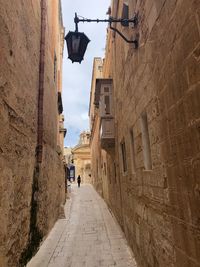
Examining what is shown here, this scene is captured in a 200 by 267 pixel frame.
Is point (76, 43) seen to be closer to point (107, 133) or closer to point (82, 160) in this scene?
point (107, 133)

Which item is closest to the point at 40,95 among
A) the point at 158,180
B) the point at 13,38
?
the point at 13,38

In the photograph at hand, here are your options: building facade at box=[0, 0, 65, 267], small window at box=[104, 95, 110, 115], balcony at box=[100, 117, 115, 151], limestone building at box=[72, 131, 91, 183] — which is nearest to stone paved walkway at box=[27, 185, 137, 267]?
building facade at box=[0, 0, 65, 267]

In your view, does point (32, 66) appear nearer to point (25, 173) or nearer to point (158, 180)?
point (25, 173)

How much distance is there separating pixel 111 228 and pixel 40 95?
512 centimetres

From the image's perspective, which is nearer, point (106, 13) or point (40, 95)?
point (40, 95)

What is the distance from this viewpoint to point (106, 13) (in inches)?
370

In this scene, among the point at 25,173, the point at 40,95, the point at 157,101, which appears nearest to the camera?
the point at 157,101

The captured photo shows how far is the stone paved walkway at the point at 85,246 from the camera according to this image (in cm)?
542

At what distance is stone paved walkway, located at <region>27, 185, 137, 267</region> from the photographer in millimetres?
5416

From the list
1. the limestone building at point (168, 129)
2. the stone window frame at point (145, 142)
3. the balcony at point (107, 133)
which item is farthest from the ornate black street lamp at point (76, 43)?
the balcony at point (107, 133)

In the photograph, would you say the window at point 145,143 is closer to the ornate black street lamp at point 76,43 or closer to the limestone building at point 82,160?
the ornate black street lamp at point 76,43

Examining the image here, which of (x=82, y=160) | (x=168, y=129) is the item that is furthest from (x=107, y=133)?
(x=82, y=160)

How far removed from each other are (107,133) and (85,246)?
4087 mm

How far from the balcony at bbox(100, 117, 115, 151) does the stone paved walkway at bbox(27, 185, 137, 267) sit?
299 cm
